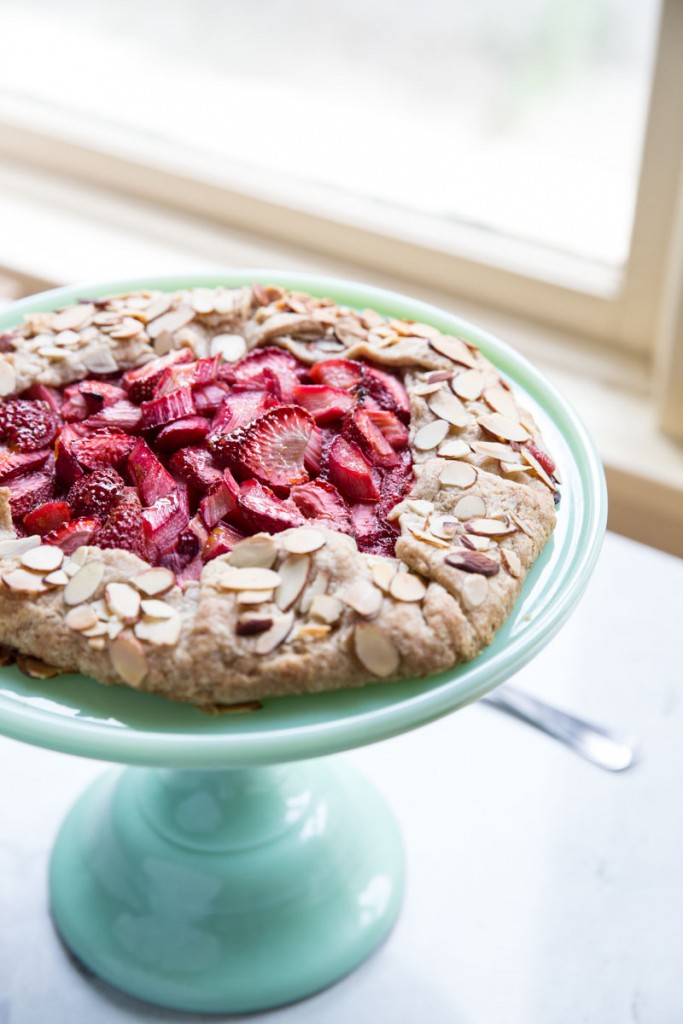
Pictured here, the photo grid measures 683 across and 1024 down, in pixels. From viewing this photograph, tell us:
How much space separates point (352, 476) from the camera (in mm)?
803

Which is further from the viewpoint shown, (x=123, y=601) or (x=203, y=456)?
(x=203, y=456)

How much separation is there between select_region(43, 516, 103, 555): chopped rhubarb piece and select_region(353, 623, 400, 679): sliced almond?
20 cm

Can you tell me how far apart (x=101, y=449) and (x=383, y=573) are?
0.74 ft

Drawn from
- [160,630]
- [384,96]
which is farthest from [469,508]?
[384,96]

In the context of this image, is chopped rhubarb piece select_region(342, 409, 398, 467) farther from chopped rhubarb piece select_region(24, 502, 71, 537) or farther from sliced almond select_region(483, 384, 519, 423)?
chopped rhubarb piece select_region(24, 502, 71, 537)

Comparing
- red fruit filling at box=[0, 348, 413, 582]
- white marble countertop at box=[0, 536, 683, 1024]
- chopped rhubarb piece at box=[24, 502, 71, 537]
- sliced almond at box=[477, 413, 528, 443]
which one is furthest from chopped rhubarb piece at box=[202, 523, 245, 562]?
white marble countertop at box=[0, 536, 683, 1024]

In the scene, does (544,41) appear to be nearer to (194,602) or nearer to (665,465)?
(665,465)

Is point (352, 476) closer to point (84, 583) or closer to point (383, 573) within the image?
point (383, 573)

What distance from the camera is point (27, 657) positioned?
71 cm

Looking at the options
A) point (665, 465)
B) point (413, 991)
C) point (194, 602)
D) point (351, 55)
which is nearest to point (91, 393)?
point (194, 602)

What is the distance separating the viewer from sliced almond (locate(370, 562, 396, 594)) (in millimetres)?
728

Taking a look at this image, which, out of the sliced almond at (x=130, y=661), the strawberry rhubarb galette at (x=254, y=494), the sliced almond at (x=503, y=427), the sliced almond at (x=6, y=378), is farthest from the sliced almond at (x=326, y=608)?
the sliced almond at (x=6, y=378)

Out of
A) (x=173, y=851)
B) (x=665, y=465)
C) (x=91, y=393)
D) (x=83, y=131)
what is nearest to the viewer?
(x=91, y=393)

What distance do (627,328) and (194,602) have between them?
1101 millimetres
